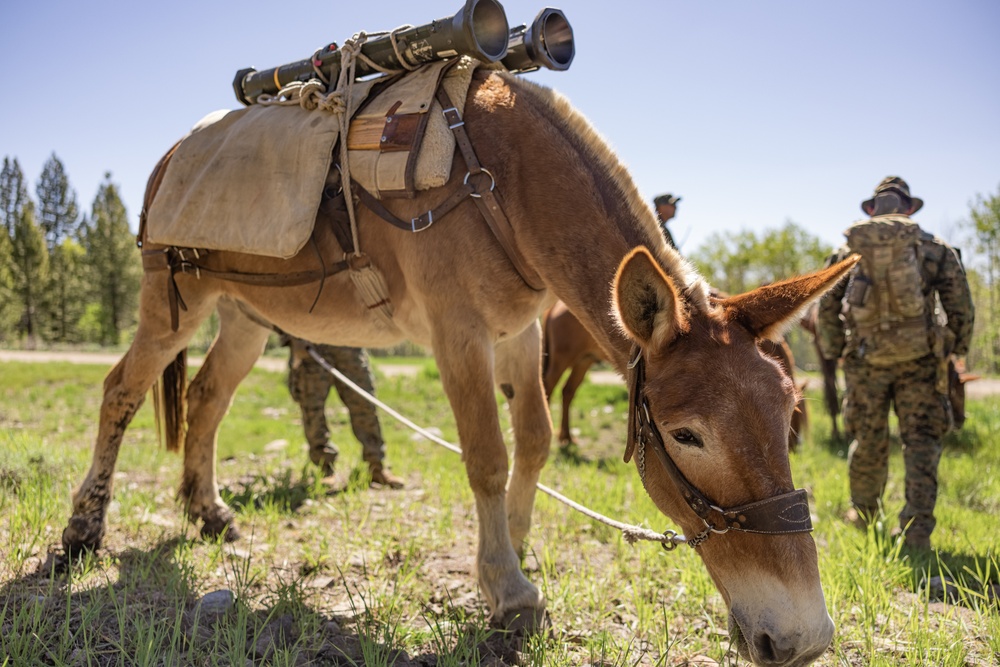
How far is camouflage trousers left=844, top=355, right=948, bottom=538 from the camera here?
4.24 meters

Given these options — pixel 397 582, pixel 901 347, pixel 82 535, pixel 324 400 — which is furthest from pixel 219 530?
pixel 901 347

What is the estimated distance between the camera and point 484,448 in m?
2.71

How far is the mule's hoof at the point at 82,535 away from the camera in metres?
3.15

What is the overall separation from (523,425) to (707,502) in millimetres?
1498

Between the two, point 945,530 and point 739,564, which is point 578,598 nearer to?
point 739,564

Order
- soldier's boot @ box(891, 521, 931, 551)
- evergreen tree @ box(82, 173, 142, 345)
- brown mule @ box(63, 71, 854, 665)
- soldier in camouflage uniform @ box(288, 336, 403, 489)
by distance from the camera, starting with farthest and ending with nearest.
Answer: evergreen tree @ box(82, 173, 142, 345) → soldier in camouflage uniform @ box(288, 336, 403, 489) → soldier's boot @ box(891, 521, 931, 551) → brown mule @ box(63, 71, 854, 665)

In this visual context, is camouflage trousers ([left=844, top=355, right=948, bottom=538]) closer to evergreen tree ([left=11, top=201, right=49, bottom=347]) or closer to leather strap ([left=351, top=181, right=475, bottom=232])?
leather strap ([left=351, top=181, right=475, bottom=232])

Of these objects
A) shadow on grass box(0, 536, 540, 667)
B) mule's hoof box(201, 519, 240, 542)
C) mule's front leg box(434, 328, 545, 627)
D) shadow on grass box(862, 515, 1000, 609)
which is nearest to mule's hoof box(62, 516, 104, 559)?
shadow on grass box(0, 536, 540, 667)

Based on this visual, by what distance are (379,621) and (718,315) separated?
5.82ft

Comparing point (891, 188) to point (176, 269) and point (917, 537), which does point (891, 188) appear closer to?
point (917, 537)

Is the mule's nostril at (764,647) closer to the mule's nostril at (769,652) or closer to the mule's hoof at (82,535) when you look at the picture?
the mule's nostril at (769,652)

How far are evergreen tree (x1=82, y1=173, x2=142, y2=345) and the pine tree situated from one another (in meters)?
1.18

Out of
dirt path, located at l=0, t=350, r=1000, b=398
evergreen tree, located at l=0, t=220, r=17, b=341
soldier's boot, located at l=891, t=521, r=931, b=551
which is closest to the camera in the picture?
soldier's boot, located at l=891, t=521, r=931, b=551

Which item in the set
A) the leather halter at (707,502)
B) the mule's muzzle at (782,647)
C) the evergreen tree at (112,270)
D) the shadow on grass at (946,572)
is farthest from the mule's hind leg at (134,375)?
the evergreen tree at (112,270)
